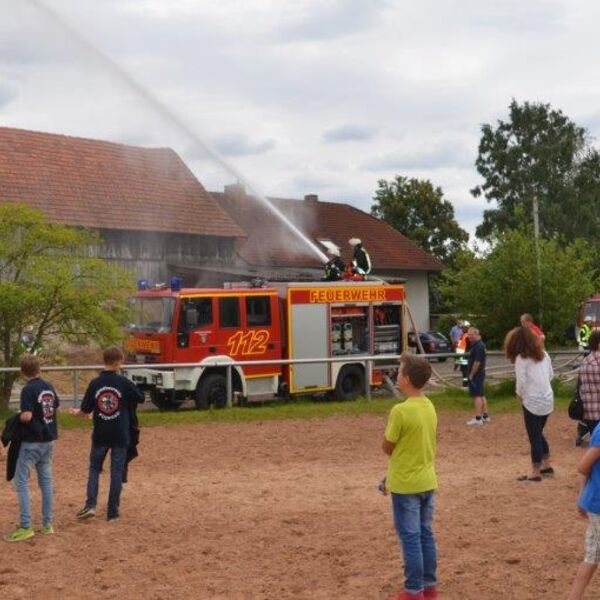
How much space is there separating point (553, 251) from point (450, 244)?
34602 mm

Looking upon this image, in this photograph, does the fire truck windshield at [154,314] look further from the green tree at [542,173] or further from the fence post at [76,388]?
the green tree at [542,173]

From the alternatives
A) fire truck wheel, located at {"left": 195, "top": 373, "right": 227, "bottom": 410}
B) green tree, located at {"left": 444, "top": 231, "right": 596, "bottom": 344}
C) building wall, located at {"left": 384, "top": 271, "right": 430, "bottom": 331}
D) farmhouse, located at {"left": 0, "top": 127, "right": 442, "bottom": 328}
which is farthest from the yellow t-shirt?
building wall, located at {"left": 384, "top": 271, "right": 430, "bottom": 331}

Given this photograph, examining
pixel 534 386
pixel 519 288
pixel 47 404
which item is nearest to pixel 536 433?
pixel 534 386

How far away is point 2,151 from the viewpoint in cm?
3061

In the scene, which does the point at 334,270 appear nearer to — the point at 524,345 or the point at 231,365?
the point at 231,365

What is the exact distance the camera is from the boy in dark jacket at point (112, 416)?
8578 millimetres

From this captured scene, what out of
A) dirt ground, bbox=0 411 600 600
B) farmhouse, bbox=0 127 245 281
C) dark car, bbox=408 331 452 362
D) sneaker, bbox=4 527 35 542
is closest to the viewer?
dirt ground, bbox=0 411 600 600

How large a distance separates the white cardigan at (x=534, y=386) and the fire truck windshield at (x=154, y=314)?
915cm

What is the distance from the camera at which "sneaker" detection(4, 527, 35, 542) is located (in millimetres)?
7926

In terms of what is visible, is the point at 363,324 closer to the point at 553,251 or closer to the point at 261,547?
the point at 553,251


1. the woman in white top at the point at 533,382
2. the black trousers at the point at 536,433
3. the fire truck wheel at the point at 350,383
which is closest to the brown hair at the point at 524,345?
the woman in white top at the point at 533,382

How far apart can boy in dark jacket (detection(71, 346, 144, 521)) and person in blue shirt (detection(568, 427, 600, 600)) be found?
14.0 feet

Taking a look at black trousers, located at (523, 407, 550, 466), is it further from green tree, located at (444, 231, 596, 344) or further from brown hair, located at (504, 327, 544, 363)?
green tree, located at (444, 231, 596, 344)

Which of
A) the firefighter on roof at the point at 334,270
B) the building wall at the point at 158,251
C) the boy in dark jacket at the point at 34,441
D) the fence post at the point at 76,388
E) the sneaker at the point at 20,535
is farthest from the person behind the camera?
the building wall at the point at 158,251
